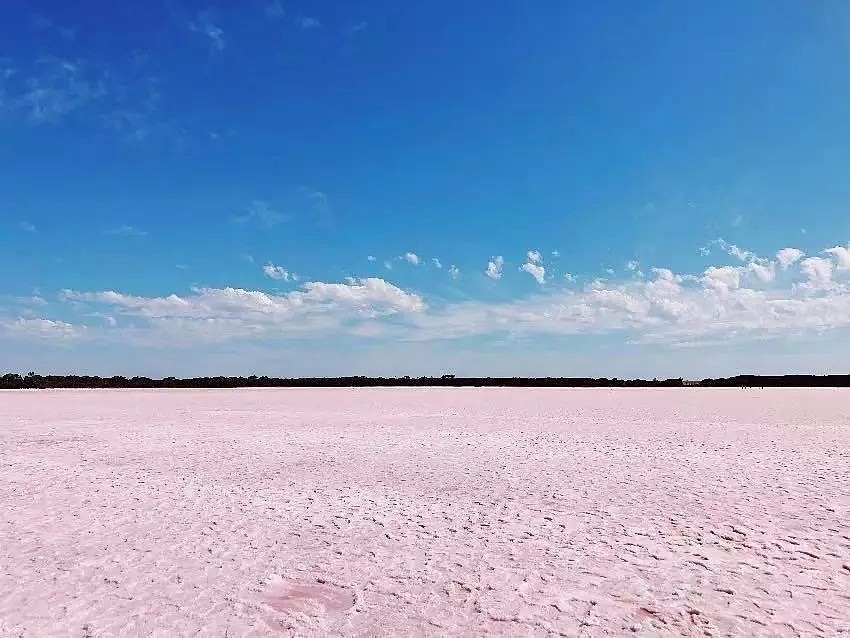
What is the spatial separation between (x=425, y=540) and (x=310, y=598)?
6.82 ft

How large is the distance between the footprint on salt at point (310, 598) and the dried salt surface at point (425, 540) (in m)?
0.02

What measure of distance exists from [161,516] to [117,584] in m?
2.70

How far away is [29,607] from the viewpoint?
5473 millimetres

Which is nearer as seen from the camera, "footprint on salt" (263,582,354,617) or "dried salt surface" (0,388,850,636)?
"dried salt surface" (0,388,850,636)

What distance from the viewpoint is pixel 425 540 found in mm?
7484

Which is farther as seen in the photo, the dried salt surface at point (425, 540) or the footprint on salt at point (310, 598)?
the footprint on salt at point (310, 598)

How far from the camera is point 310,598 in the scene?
5.71 meters

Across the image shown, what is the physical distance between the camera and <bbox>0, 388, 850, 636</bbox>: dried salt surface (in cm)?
529

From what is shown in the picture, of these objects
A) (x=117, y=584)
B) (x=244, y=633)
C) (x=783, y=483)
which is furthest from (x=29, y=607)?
(x=783, y=483)

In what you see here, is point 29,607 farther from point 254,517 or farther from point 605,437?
point 605,437

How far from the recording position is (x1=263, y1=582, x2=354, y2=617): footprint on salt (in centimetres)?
545

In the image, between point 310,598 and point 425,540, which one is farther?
point 425,540

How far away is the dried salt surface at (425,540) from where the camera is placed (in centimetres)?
529

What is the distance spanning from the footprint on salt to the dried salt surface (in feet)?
0.08
